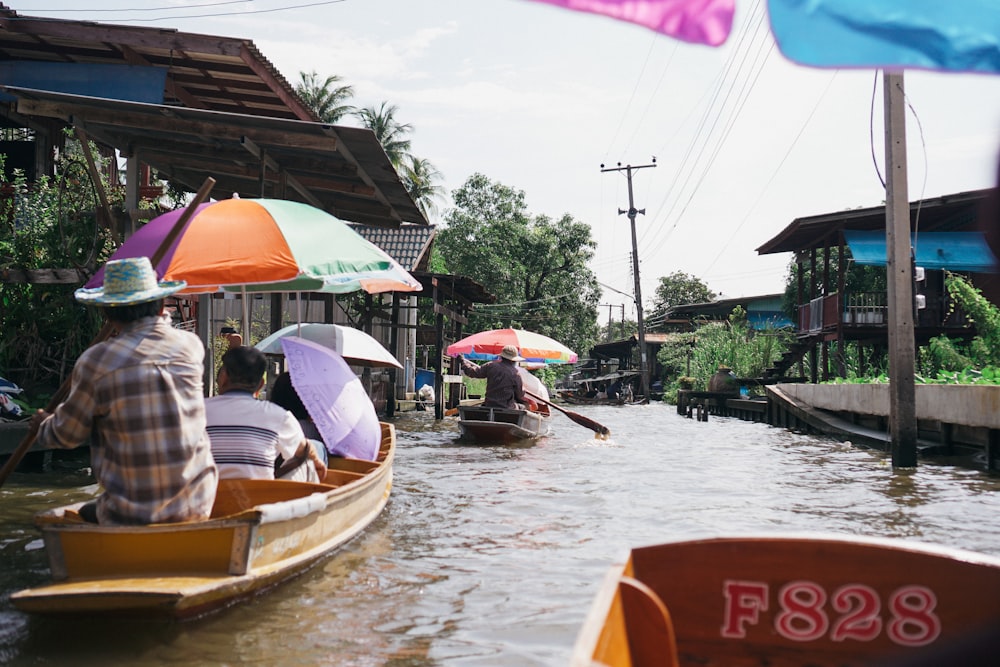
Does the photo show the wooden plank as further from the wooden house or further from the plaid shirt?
the wooden house

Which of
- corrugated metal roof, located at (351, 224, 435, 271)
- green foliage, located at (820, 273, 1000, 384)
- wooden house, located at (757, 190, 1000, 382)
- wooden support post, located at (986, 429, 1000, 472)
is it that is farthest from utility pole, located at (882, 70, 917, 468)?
corrugated metal roof, located at (351, 224, 435, 271)

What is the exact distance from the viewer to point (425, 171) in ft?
127

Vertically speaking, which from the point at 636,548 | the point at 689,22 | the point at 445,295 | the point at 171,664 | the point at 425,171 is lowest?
the point at 171,664

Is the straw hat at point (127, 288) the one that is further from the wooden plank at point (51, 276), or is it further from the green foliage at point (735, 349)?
the green foliage at point (735, 349)

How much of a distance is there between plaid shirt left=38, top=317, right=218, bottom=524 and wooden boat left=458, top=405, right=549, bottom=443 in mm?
10328

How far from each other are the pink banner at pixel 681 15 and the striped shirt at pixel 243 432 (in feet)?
12.1

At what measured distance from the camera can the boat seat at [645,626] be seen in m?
2.49

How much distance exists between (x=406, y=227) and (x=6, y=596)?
1824 cm

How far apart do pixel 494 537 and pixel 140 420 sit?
3.55 m

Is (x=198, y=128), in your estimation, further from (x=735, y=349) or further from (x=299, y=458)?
(x=735, y=349)

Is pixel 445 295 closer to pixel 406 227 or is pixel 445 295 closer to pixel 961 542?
pixel 406 227

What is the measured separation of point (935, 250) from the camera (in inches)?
752

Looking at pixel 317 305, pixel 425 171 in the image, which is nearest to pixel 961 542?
pixel 317 305

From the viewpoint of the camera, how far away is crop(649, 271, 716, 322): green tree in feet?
185
